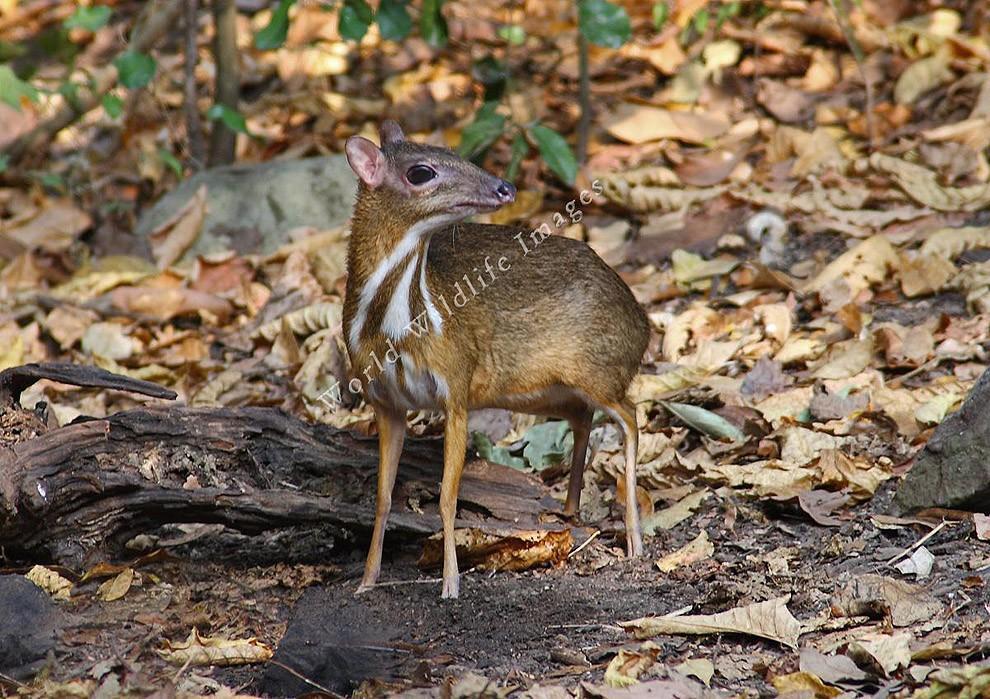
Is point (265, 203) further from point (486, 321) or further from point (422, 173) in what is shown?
point (422, 173)

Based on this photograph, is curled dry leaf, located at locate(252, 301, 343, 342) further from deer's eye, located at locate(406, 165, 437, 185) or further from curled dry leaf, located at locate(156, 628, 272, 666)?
curled dry leaf, located at locate(156, 628, 272, 666)

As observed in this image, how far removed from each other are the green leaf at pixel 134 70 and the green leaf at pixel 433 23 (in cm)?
180

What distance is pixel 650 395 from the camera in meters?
7.05

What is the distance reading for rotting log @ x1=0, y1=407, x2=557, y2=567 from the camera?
5.17 metres

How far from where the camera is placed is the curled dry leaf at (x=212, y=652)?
4.56 metres

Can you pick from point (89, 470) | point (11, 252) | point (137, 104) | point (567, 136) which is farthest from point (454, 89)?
point (89, 470)

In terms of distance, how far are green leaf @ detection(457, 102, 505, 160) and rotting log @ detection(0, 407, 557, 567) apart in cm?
321

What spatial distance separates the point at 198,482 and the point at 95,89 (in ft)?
19.2

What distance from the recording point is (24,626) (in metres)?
4.61

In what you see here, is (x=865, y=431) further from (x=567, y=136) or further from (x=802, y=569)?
(x=567, y=136)

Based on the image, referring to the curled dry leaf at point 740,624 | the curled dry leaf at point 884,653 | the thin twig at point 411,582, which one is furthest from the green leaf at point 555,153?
the curled dry leaf at point 884,653

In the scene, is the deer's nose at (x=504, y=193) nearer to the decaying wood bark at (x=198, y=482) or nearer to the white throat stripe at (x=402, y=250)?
the white throat stripe at (x=402, y=250)

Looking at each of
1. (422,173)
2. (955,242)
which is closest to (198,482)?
(422,173)

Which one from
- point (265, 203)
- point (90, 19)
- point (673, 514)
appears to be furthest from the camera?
point (265, 203)
